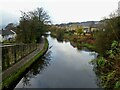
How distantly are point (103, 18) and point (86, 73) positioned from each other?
10779mm

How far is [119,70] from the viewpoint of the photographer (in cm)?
636

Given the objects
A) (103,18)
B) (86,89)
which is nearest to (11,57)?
(86,89)

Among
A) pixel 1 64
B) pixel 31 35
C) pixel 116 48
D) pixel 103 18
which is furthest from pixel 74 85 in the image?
pixel 31 35

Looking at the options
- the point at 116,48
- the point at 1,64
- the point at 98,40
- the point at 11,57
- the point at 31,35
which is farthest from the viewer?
the point at 31,35

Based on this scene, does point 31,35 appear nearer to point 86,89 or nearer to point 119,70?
point 86,89

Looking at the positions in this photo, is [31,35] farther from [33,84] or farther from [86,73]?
[33,84]

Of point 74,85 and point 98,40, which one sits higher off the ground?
point 98,40

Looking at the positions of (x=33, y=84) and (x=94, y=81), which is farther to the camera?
(x=94, y=81)

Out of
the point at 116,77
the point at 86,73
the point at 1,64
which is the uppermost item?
the point at 116,77

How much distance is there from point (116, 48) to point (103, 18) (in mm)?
26099

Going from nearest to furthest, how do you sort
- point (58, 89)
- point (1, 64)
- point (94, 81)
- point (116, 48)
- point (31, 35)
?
1. point (116, 48)
2. point (58, 89)
3. point (1, 64)
4. point (94, 81)
5. point (31, 35)

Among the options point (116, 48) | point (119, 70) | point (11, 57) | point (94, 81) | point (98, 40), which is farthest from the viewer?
A: point (98, 40)

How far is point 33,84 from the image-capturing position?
19078 mm

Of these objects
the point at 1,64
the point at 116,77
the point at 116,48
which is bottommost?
the point at 1,64
